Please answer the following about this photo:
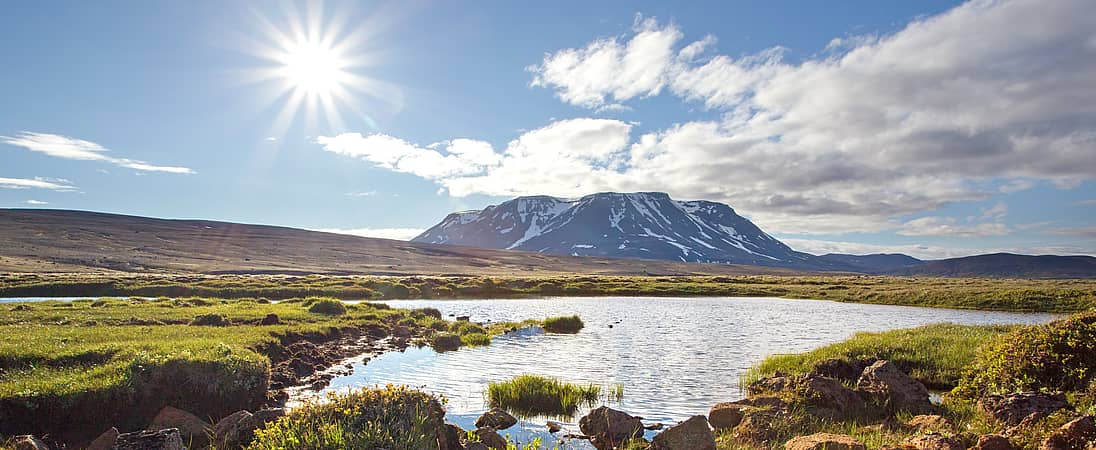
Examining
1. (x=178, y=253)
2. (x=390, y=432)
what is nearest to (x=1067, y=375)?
(x=390, y=432)

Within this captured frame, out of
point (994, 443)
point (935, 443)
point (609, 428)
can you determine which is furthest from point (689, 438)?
point (994, 443)

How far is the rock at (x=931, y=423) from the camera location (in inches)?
498

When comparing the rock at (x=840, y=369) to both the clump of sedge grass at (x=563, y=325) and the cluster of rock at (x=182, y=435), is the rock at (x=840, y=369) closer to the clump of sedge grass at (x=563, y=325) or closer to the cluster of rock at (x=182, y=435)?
the cluster of rock at (x=182, y=435)

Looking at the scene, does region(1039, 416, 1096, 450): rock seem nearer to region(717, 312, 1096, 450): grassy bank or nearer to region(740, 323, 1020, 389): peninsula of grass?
region(717, 312, 1096, 450): grassy bank

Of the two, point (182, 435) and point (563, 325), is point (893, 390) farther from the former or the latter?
point (563, 325)

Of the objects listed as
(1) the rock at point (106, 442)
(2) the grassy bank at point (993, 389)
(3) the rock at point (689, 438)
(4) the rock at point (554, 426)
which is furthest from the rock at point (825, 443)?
(1) the rock at point (106, 442)

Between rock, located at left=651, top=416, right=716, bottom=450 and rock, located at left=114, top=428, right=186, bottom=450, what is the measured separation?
9.86m

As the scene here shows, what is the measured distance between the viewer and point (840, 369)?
21484 mm

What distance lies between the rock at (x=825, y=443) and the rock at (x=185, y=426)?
523 inches

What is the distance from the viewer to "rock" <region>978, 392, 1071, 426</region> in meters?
13.1

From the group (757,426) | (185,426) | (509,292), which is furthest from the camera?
(509,292)

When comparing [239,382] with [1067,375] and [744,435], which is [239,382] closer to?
[744,435]

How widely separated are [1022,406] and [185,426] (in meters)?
20.3

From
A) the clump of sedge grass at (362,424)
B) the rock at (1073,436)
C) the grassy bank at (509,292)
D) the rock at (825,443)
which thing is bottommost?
the grassy bank at (509,292)
